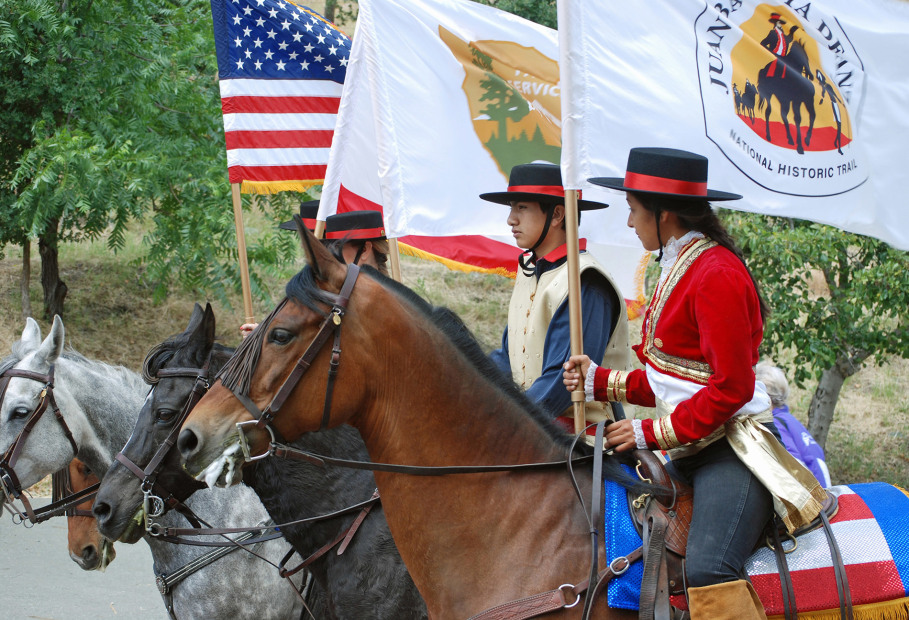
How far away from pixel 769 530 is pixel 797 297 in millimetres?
5475

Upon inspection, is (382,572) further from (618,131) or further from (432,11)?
(432,11)

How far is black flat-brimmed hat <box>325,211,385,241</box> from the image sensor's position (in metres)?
5.46

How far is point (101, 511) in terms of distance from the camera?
3.73 meters

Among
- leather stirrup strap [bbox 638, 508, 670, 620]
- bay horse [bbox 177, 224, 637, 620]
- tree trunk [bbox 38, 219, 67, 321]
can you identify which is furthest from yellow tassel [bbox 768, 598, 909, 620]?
tree trunk [bbox 38, 219, 67, 321]

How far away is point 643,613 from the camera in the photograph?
8.63 ft

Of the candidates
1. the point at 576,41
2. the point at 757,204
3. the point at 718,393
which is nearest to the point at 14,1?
the point at 576,41

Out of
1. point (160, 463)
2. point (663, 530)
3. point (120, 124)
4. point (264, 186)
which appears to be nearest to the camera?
point (663, 530)

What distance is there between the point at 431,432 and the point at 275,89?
424cm

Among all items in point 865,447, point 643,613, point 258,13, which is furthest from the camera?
point 865,447

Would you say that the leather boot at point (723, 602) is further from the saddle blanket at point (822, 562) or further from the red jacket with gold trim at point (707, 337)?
the red jacket with gold trim at point (707, 337)

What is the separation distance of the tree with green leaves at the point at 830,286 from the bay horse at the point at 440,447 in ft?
16.5

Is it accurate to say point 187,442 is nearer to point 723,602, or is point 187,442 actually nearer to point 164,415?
point 164,415

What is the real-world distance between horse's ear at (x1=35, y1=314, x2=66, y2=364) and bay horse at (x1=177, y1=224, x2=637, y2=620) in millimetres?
2004

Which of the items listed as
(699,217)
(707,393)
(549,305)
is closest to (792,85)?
(699,217)
